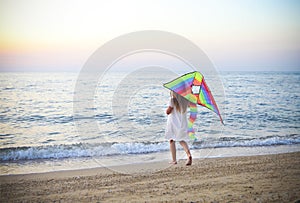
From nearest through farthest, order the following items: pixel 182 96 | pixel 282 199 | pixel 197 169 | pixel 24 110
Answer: pixel 282 199 → pixel 182 96 → pixel 197 169 → pixel 24 110

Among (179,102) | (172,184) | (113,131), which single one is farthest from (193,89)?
(113,131)

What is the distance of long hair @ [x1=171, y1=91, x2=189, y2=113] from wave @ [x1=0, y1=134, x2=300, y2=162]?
416 cm

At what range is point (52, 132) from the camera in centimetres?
1307

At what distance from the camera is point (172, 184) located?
5.93 m

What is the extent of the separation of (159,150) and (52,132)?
528cm

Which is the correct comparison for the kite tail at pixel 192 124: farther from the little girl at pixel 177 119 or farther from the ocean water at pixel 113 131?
the ocean water at pixel 113 131

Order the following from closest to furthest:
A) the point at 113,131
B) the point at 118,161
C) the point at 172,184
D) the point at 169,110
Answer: the point at 172,184
the point at 169,110
the point at 118,161
the point at 113,131

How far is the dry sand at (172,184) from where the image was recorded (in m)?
5.17

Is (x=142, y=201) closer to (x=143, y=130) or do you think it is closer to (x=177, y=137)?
(x=177, y=137)

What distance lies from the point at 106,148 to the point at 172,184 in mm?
4782

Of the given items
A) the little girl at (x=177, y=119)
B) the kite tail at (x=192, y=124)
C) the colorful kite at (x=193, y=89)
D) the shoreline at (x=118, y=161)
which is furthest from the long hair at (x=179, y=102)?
the shoreline at (x=118, y=161)

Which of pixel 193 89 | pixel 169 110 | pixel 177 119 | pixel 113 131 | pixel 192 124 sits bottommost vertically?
pixel 113 131

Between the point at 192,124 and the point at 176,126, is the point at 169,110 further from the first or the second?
the point at 192,124

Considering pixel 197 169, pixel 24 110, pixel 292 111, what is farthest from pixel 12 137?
pixel 292 111
